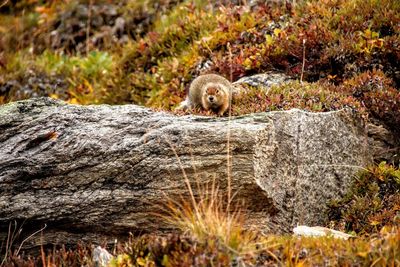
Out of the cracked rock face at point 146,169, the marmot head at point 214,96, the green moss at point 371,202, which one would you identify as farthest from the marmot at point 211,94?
the green moss at point 371,202

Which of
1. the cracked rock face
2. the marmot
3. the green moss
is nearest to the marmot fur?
the marmot

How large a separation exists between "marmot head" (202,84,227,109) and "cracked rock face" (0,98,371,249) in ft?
4.24

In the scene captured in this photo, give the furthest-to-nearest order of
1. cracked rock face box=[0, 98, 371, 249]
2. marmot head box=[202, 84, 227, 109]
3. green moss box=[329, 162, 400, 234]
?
1. marmot head box=[202, 84, 227, 109]
2. green moss box=[329, 162, 400, 234]
3. cracked rock face box=[0, 98, 371, 249]

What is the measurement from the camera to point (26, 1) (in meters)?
22.2

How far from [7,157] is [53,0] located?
1333 centimetres

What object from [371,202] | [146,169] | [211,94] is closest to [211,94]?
[211,94]

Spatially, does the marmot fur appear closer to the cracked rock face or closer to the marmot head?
the marmot head

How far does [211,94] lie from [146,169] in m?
2.27

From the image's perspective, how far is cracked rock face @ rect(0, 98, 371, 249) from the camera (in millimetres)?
7809

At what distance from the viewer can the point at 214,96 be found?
32.0 feet

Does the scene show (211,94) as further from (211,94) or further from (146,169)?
(146,169)

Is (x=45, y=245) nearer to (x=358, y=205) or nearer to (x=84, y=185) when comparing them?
(x=84, y=185)

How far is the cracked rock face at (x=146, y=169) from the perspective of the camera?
25.6 ft

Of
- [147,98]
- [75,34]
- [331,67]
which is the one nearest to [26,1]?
[75,34]
